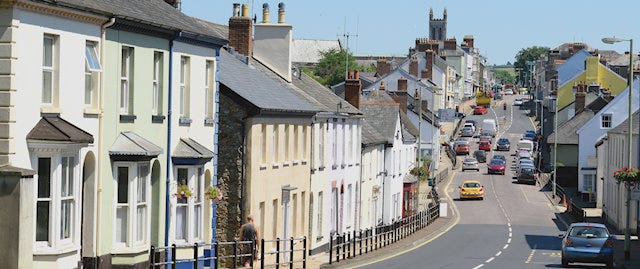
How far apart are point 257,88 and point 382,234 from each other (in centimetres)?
1252

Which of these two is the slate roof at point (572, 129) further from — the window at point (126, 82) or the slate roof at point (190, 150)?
the window at point (126, 82)

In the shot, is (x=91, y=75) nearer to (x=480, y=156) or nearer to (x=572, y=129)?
(x=572, y=129)

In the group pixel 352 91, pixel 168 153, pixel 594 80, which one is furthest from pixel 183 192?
pixel 594 80

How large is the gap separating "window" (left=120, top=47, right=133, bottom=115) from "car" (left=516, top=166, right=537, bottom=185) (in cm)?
7818

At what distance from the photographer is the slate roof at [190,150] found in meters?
32.2

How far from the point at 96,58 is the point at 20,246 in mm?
5770

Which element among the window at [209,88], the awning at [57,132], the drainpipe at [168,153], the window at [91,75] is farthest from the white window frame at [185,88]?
the awning at [57,132]

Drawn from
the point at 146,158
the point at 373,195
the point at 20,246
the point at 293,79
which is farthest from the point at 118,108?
the point at 373,195

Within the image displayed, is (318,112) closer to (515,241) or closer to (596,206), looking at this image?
(515,241)

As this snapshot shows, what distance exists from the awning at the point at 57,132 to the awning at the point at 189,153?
695 cm

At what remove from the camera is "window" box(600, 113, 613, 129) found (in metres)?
95.6

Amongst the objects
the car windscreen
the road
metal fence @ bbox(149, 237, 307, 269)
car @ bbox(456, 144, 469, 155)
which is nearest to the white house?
the road

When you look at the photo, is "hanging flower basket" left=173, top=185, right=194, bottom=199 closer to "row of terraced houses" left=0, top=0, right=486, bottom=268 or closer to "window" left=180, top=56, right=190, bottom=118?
"row of terraced houses" left=0, top=0, right=486, bottom=268

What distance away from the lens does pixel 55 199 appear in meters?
24.2
